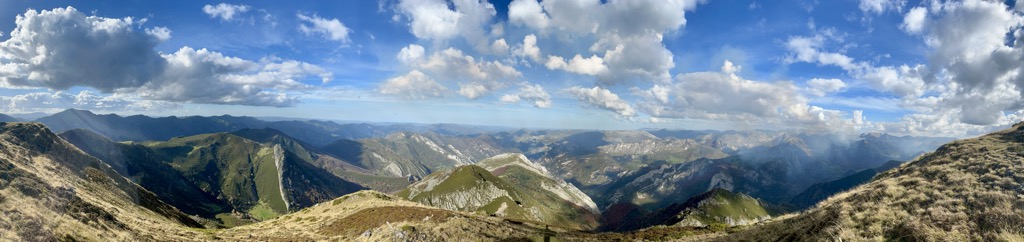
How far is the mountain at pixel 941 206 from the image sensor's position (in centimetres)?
2266

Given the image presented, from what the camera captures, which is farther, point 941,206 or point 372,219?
point 372,219

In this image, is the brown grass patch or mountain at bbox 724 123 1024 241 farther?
the brown grass patch

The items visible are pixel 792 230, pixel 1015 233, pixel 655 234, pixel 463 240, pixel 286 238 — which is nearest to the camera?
pixel 1015 233

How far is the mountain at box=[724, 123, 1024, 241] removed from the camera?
22.7 m

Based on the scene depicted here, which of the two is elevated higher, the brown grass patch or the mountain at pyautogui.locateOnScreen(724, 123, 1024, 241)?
the mountain at pyautogui.locateOnScreen(724, 123, 1024, 241)

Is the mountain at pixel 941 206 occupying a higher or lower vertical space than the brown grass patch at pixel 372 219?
higher

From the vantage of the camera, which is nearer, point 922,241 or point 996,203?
point 922,241

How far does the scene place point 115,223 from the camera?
5131 centimetres

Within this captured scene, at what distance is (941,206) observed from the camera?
1006 inches

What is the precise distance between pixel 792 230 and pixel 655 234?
26.2 meters

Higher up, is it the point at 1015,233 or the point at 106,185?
the point at 1015,233

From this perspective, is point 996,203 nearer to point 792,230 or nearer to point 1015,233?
point 1015,233

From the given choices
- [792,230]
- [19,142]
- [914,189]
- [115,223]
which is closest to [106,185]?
[19,142]

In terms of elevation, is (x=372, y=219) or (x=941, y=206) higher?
(x=941, y=206)
